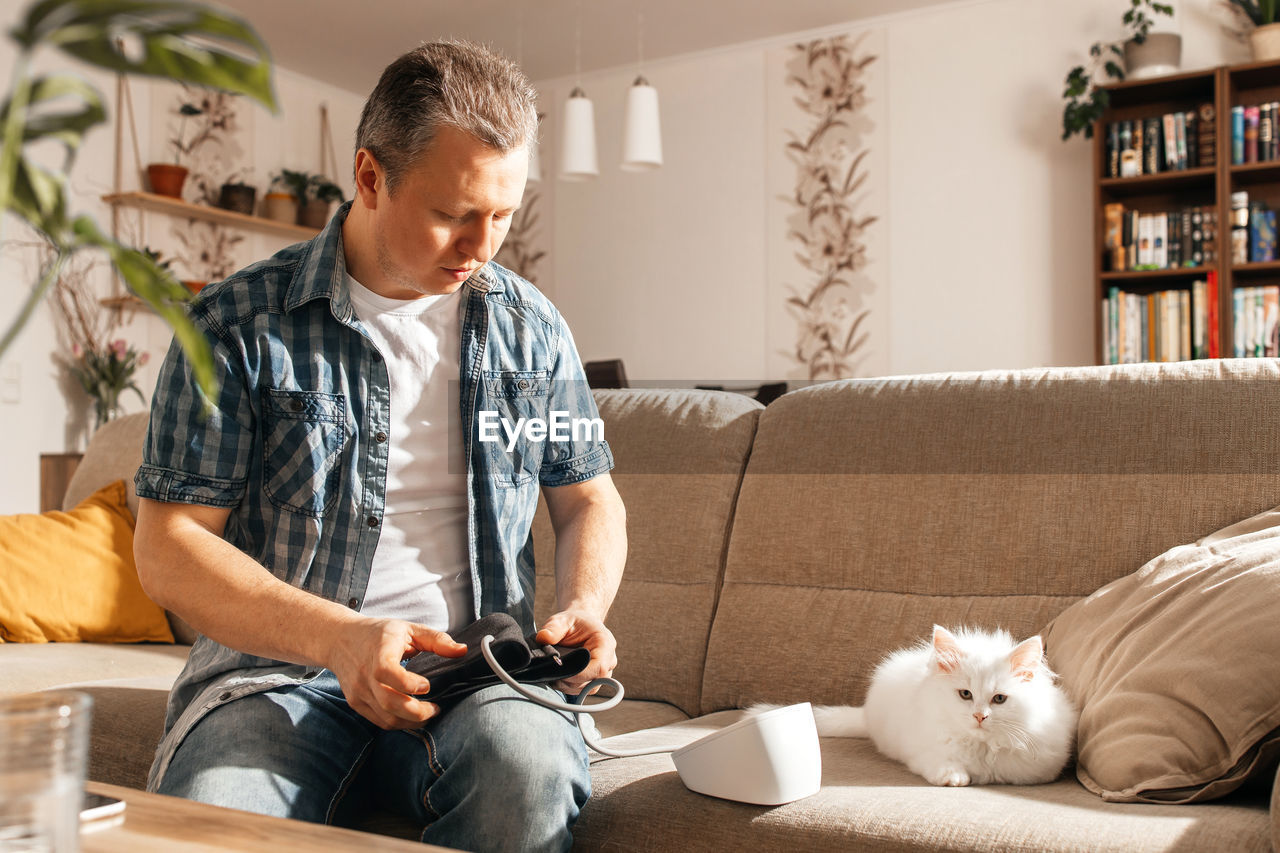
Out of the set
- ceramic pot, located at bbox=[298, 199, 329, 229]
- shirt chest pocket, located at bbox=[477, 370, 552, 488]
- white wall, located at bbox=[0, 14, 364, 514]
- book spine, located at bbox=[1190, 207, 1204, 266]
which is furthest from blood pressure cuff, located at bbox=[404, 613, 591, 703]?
ceramic pot, located at bbox=[298, 199, 329, 229]

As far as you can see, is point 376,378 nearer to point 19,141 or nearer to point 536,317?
point 536,317

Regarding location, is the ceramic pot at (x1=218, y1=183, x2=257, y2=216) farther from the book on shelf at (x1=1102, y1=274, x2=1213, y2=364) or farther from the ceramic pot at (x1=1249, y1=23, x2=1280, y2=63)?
the ceramic pot at (x1=1249, y1=23, x2=1280, y2=63)

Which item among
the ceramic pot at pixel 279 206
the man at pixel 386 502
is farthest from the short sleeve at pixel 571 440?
the ceramic pot at pixel 279 206

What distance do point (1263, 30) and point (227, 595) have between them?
4.16m

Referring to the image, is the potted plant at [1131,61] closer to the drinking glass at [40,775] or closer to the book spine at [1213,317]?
the book spine at [1213,317]

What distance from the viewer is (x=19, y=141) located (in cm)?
35

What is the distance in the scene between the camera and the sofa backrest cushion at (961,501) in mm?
1515

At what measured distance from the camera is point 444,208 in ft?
3.99

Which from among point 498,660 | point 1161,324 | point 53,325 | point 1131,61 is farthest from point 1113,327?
point 53,325

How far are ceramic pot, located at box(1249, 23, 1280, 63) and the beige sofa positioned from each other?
2964mm

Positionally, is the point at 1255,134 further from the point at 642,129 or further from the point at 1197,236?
the point at 642,129

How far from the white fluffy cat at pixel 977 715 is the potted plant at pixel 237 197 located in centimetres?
428

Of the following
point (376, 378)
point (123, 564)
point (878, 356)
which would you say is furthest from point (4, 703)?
point (878, 356)

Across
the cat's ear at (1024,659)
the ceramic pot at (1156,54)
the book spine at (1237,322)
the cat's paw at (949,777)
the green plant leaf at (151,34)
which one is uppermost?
the ceramic pot at (1156,54)
